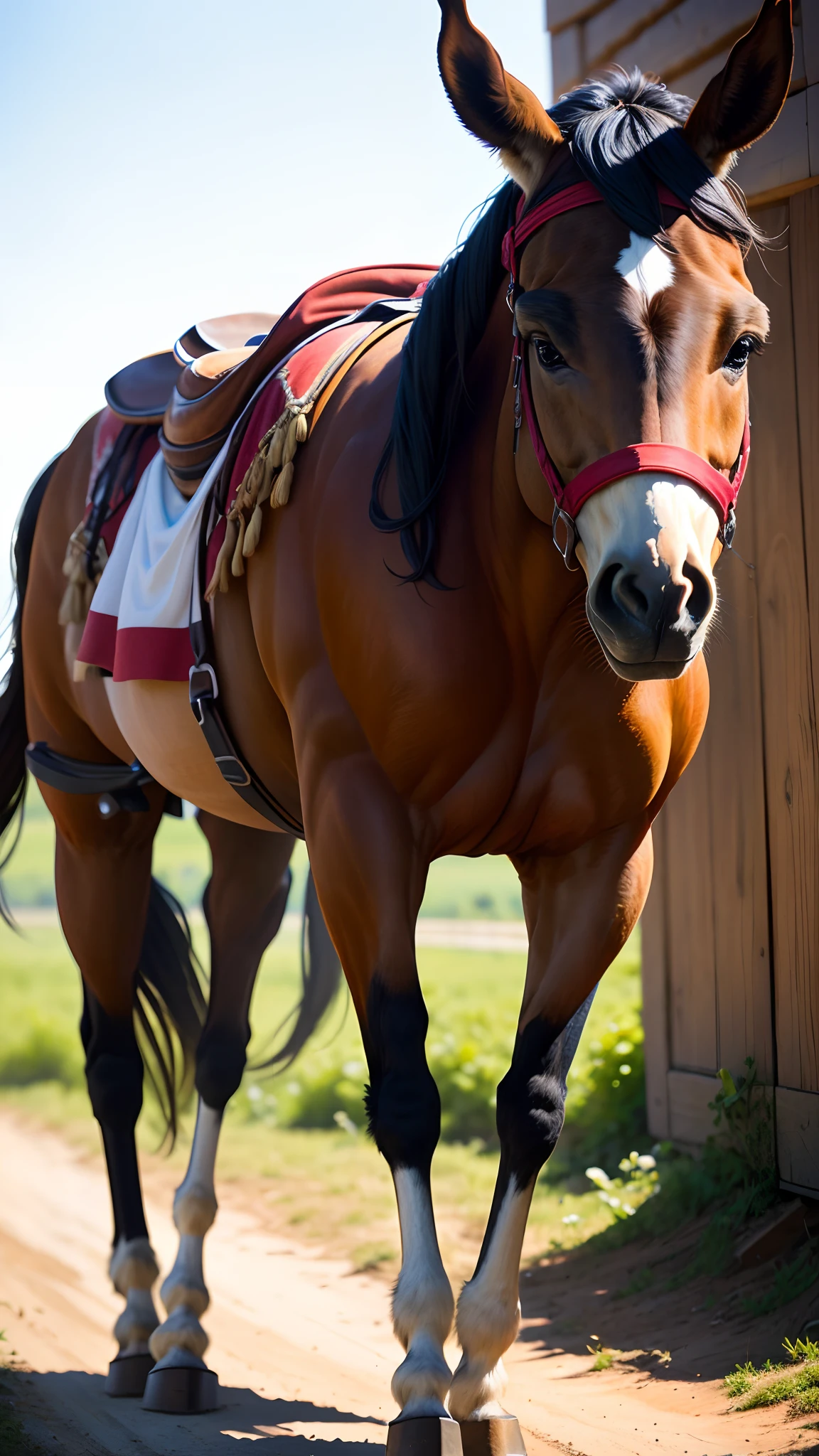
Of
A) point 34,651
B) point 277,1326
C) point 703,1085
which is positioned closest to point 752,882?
point 703,1085

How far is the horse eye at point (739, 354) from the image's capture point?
73.2 inches

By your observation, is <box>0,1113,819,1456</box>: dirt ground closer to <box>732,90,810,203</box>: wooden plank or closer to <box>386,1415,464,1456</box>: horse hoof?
<box>386,1415,464,1456</box>: horse hoof

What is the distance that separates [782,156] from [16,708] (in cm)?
287

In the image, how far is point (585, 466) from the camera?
1.80 metres

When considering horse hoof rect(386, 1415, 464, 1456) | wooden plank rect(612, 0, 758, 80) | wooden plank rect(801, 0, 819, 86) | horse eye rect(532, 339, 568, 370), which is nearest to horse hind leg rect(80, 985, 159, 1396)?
horse hoof rect(386, 1415, 464, 1456)

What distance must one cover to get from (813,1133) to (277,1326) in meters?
1.68

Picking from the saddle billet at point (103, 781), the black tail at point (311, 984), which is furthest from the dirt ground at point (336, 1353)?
the saddle billet at point (103, 781)

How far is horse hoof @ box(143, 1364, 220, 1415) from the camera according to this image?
9.89 ft

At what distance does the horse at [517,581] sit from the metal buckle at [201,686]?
0.12m

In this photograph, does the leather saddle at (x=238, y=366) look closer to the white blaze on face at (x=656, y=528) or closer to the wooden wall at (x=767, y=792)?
the wooden wall at (x=767, y=792)

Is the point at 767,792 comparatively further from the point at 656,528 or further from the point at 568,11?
the point at 568,11

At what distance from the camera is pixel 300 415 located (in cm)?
245

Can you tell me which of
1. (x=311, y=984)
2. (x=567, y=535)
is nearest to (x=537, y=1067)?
(x=567, y=535)

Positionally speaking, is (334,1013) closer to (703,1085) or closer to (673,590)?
(703,1085)
